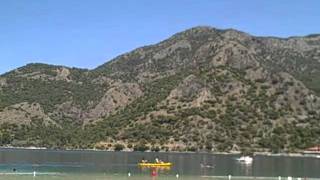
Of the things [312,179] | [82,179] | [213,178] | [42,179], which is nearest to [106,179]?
[82,179]

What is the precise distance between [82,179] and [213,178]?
89.0 ft

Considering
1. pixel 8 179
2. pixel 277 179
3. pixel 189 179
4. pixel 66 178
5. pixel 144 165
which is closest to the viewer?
pixel 8 179

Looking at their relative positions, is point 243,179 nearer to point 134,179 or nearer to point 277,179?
point 277,179

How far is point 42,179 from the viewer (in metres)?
98.1

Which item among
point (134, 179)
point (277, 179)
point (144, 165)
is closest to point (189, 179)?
point (134, 179)

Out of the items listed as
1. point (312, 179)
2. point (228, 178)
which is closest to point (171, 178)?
point (228, 178)

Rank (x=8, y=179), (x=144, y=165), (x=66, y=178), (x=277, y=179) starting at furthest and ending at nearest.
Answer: (x=144, y=165), (x=277, y=179), (x=66, y=178), (x=8, y=179)

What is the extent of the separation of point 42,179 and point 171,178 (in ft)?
80.6

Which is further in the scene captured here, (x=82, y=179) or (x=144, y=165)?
(x=144, y=165)

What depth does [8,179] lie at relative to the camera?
94438 millimetres

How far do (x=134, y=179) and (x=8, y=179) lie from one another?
21518mm

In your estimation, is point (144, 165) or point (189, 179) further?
point (144, 165)

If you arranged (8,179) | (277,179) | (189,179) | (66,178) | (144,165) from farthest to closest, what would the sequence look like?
(144,165)
(277,179)
(189,179)
(66,178)
(8,179)

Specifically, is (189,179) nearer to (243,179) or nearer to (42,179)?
(243,179)
